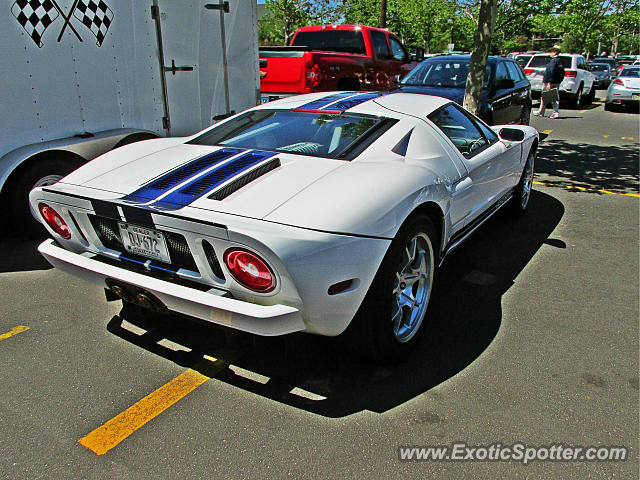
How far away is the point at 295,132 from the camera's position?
3.29m

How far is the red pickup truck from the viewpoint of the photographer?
859 cm

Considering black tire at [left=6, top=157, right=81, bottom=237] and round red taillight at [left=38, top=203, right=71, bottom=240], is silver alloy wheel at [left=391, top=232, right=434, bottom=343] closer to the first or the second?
round red taillight at [left=38, top=203, right=71, bottom=240]

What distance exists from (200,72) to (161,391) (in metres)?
4.39

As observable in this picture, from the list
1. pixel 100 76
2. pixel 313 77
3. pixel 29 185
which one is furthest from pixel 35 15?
pixel 313 77

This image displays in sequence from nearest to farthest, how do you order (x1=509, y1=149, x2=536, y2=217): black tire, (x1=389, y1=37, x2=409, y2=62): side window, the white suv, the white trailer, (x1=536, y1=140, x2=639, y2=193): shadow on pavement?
the white trailer → (x1=509, y1=149, x2=536, y2=217): black tire → (x1=536, y1=140, x2=639, y2=193): shadow on pavement → (x1=389, y1=37, x2=409, y2=62): side window → the white suv

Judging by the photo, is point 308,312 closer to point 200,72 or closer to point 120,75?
point 120,75

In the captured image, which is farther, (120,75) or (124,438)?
(120,75)

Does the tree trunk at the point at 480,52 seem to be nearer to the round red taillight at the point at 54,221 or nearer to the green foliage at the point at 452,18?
the round red taillight at the point at 54,221

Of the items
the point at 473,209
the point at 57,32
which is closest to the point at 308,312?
the point at 473,209

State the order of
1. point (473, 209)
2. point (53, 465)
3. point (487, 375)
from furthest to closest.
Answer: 1. point (473, 209)
2. point (487, 375)
3. point (53, 465)

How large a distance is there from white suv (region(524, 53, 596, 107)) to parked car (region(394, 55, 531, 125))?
28.7 ft

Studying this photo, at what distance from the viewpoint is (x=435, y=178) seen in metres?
3.00

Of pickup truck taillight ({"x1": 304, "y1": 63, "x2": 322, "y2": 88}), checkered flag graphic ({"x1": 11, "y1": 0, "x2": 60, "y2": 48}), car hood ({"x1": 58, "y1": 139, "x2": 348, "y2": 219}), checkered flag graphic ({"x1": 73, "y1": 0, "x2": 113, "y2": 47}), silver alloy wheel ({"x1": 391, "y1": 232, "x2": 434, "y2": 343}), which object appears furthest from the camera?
pickup truck taillight ({"x1": 304, "y1": 63, "x2": 322, "y2": 88})

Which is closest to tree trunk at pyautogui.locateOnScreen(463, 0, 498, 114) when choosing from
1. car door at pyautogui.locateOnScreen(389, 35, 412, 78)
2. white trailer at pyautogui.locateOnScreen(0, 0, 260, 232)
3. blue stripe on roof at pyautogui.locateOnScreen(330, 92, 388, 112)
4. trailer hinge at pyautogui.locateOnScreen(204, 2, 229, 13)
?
white trailer at pyautogui.locateOnScreen(0, 0, 260, 232)
